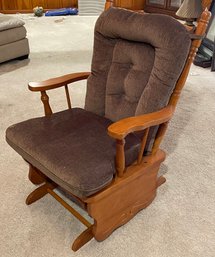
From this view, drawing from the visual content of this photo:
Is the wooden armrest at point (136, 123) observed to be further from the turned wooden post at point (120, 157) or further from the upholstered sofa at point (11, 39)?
the upholstered sofa at point (11, 39)

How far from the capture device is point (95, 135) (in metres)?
1.49

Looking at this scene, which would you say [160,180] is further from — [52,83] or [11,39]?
[11,39]

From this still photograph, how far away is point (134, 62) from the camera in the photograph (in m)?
1.60

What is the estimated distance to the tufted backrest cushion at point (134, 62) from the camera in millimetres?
1391

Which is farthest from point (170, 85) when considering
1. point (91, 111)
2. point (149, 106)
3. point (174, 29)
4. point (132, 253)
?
point (132, 253)

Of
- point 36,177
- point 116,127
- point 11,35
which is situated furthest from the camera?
point 11,35

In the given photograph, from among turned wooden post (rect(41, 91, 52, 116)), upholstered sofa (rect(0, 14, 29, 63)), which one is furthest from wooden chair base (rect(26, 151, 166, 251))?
upholstered sofa (rect(0, 14, 29, 63))

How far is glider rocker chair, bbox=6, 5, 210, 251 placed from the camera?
4.17 ft

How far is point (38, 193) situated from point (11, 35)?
2.40 metres

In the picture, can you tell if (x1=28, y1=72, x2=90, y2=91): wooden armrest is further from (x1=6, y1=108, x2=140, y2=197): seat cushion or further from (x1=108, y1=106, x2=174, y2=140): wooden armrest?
(x1=108, y1=106, x2=174, y2=140): wooden armrest

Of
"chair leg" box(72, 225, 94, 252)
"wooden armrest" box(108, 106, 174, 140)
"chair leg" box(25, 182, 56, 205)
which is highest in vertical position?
"wooden armrest" box(108, 106, 174, 140)

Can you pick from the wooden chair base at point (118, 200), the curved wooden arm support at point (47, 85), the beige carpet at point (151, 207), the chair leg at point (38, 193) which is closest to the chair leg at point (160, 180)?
the beige carpet at point (151, 207)

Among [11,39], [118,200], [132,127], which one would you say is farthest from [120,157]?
[11,39]

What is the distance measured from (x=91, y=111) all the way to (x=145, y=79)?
0.41 m
